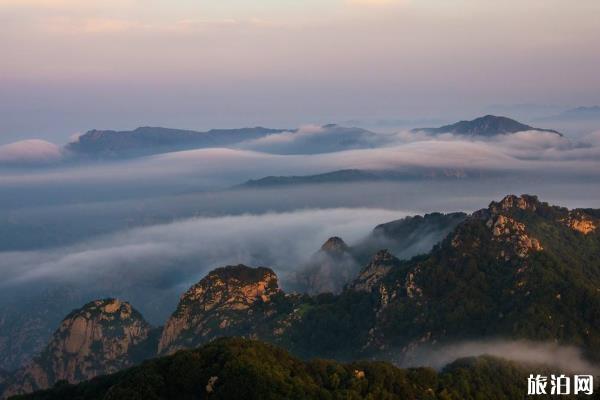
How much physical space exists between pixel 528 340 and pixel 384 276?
49076 mm

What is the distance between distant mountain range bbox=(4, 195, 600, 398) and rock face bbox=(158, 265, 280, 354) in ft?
0.98

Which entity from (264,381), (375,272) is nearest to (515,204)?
(375,272)

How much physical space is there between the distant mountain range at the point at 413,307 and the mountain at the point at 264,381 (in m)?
28.1

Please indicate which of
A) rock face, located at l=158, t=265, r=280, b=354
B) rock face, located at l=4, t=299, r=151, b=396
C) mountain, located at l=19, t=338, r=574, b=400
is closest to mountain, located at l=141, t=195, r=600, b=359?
rock face, located at l=158, t=265, r=280, b=354

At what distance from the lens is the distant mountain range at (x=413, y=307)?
433ft

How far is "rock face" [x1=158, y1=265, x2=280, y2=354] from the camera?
168 metres

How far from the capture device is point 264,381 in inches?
3068

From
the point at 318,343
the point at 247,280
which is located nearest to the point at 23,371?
the point at 247,280

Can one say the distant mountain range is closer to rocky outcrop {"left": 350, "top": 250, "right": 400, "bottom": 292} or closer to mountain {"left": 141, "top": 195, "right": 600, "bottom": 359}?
mountain {"left": 141, "top": 195, "right": 600, "bottom": 359}

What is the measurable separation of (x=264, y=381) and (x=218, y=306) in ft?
333

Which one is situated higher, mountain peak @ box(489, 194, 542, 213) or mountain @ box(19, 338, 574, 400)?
mountain peak @ box(489, 194, 542, 213)

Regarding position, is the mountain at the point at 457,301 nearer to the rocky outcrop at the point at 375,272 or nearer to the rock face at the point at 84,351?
the rocky outcrop at the point at 375,272

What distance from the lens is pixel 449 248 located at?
15388cm

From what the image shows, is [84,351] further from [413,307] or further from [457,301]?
[457,301]
